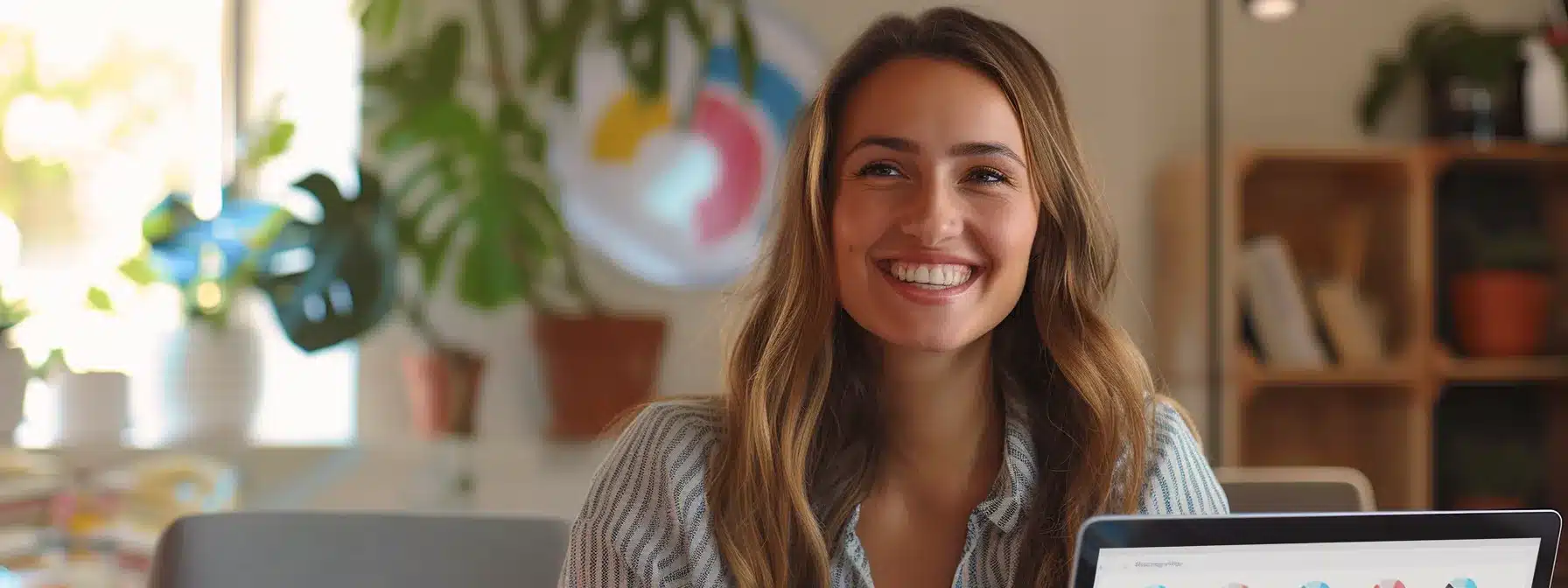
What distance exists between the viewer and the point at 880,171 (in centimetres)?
122

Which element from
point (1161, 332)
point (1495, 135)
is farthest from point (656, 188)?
point (1495, 135)

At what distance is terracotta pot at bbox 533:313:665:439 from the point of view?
282 cm

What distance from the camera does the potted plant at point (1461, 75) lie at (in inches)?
116

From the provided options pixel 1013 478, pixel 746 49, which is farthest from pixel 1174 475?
pixel 746 49

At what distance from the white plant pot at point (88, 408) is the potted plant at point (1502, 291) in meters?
2.71

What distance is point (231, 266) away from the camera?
2.75 metres

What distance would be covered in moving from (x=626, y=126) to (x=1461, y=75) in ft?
5.79

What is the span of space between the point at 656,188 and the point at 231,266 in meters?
0.86

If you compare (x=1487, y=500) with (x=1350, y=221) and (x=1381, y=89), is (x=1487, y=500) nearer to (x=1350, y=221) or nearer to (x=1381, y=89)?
(x=1350, y=221)

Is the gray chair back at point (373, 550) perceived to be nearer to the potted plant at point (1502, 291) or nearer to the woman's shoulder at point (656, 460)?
the woman's shoulder at point (656, 460)

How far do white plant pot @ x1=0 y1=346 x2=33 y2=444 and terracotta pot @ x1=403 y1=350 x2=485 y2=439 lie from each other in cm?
69

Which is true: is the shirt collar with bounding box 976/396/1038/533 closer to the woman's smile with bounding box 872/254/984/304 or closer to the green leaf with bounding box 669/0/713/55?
the woman's smile with bounding box 872/254/984/304

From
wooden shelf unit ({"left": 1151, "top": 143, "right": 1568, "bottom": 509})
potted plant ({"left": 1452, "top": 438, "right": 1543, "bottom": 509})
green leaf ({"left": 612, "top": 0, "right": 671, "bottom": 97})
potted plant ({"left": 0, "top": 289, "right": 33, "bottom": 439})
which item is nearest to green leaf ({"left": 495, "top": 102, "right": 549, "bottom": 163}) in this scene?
green leaf ({"left": 612, "top": 0, "right": 671, "bottom": 97})

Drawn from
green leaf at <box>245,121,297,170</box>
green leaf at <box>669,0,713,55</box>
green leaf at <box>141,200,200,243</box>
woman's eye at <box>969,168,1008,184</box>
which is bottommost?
woman's eye at <box>969,168,1008,184</box>
